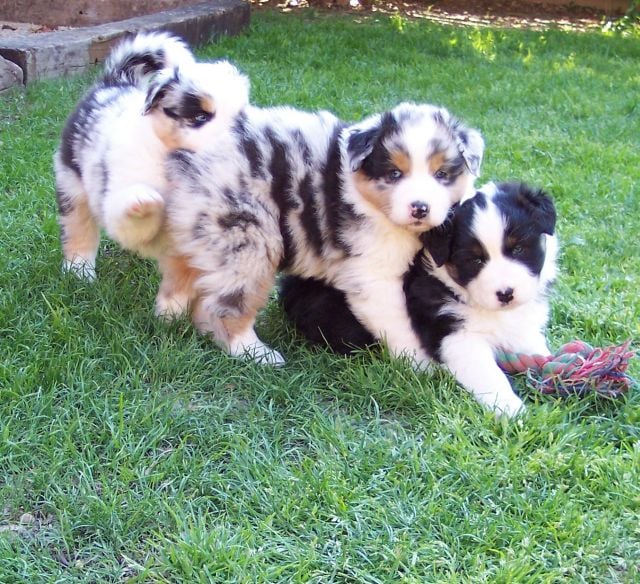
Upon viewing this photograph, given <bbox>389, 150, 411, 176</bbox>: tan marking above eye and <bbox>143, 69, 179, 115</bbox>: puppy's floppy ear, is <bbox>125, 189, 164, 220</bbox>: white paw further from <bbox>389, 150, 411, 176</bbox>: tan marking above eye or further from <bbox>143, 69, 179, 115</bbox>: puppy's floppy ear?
<bbox>389, 150, 411, 176</bbox>: tan marking above eye

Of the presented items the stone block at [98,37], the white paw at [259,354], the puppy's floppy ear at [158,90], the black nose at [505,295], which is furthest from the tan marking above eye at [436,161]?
the stone block at [98,37]

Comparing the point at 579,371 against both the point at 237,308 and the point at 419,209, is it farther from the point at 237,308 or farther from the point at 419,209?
the point at 237,308

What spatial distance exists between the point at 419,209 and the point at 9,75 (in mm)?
5293

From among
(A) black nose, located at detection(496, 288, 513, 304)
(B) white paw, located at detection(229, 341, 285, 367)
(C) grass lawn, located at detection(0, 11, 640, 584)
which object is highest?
(A) black nose, located at detection(496, 288, 513, 304)

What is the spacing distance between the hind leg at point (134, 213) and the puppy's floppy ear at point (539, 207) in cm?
153

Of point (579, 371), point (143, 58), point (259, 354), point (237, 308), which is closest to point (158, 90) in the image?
point (143, 58)

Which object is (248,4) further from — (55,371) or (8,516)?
(8,516)

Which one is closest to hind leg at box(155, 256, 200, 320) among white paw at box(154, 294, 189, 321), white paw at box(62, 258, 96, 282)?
white paw at box(154, 294, 189, 321)

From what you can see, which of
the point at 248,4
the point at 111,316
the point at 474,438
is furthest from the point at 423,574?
the point at 248,4

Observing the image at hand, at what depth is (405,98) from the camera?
7.89m

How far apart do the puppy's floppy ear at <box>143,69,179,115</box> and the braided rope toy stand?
6.03 ft

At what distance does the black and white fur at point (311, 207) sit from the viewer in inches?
137

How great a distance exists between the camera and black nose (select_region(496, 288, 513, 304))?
10.9 ft

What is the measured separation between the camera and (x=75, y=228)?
4.20 meters
